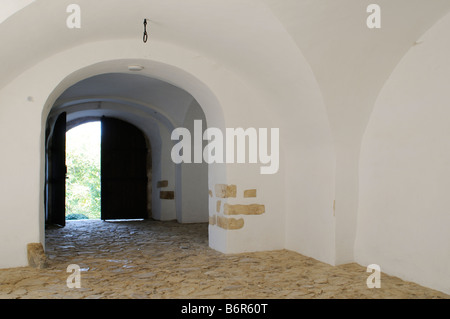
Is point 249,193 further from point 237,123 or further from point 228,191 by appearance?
point 237,123

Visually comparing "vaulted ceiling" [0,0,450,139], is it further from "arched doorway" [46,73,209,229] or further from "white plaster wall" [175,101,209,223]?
"white plaster wall" [175,101,209,223]

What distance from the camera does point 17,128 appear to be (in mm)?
4086

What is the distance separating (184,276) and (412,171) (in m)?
2.23

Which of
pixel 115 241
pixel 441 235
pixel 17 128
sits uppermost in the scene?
pixel 17 128

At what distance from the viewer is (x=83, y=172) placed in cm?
2089

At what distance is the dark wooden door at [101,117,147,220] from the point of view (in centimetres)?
841

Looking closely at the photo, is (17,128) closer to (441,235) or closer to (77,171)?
(441,235)

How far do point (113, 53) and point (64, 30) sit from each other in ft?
2.52

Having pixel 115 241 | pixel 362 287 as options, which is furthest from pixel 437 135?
pixel 115 241

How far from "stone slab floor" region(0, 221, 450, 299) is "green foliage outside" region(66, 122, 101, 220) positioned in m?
15.5

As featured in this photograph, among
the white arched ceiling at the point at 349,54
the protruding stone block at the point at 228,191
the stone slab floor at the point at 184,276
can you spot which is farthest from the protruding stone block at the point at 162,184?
the white arched ceiling at the point at 349,54

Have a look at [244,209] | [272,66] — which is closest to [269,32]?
[272,66]
